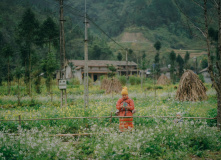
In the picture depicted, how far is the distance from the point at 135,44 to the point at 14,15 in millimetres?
107419

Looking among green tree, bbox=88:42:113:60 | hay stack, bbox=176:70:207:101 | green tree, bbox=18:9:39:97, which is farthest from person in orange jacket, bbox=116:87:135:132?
green tree, bbox=88:42:113:60

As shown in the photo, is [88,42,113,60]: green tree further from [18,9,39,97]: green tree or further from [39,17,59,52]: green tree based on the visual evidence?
[18,9,39,97]: green tree

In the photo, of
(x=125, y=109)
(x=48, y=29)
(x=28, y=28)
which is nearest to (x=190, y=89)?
(x=125, y=109)

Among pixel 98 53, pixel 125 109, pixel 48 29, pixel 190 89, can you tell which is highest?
pixel 98 53

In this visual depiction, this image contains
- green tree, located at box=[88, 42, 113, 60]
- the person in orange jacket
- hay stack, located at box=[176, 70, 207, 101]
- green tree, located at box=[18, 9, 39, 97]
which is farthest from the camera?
green tree, located at box=[88, 42, 113, 60]

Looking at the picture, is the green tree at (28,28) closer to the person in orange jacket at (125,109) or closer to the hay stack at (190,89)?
the hay stack at (190,89)

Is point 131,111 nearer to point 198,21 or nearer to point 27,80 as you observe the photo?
point 198,21

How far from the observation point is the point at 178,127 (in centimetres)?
612

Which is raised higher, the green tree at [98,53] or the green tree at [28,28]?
the green tree at [98,53]

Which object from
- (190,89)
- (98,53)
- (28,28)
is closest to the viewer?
(190,89)

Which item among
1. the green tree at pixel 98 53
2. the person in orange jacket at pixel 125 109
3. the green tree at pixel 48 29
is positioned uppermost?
the green tree at pixel 98 53

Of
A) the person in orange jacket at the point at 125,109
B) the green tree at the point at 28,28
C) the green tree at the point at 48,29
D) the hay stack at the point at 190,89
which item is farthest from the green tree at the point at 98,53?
the person in orange jacket at the point at 125,109

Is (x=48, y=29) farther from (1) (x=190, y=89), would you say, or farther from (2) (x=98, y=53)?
(2) (x=98, y=53)

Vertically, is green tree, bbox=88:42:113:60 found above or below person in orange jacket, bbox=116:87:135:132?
above
